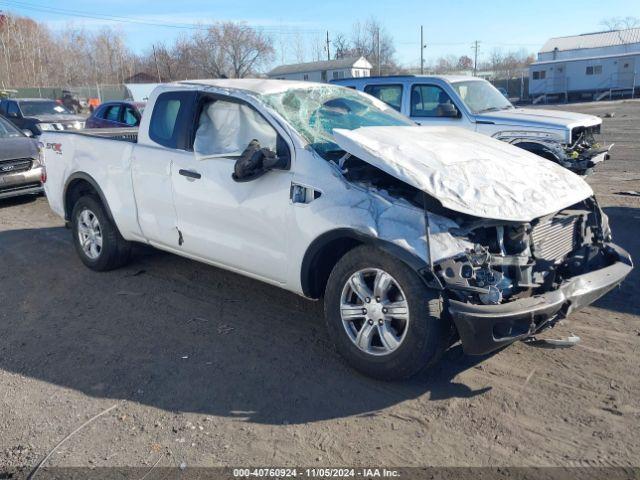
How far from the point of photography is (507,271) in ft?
12.2

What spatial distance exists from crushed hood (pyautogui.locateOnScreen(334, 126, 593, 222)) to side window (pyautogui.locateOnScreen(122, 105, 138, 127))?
33.3 feet

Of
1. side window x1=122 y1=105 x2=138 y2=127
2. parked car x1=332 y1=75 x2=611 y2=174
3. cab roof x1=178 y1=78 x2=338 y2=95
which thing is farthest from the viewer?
side window x1=122 y1=105 x2=138 y2=127

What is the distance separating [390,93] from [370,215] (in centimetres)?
718

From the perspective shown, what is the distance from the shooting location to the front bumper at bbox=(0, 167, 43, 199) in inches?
389

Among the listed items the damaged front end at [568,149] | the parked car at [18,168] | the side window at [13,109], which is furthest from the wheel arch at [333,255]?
the side window at [13,109]

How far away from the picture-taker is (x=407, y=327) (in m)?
3.59

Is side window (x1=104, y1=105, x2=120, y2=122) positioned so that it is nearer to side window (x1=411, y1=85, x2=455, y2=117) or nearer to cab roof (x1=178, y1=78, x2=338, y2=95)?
side window (x1=411, y1=85, x2=455, y2=117)

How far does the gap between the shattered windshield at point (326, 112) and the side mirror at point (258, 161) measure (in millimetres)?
225

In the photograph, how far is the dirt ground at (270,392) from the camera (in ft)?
10.5

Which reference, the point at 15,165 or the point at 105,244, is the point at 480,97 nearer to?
the point at 105,244

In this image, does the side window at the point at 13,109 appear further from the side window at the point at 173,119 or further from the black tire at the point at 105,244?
the side window at the point at 173,119

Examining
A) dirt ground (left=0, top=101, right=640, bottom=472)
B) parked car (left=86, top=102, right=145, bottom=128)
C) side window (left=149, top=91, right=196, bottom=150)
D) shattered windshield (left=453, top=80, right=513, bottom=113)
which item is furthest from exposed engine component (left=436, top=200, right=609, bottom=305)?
parked car (left=86, top=102, right=145, bottom=128)

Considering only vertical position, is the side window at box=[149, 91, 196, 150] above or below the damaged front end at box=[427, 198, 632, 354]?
above

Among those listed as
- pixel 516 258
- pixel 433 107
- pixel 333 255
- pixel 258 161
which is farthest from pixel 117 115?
pixel 516 258
